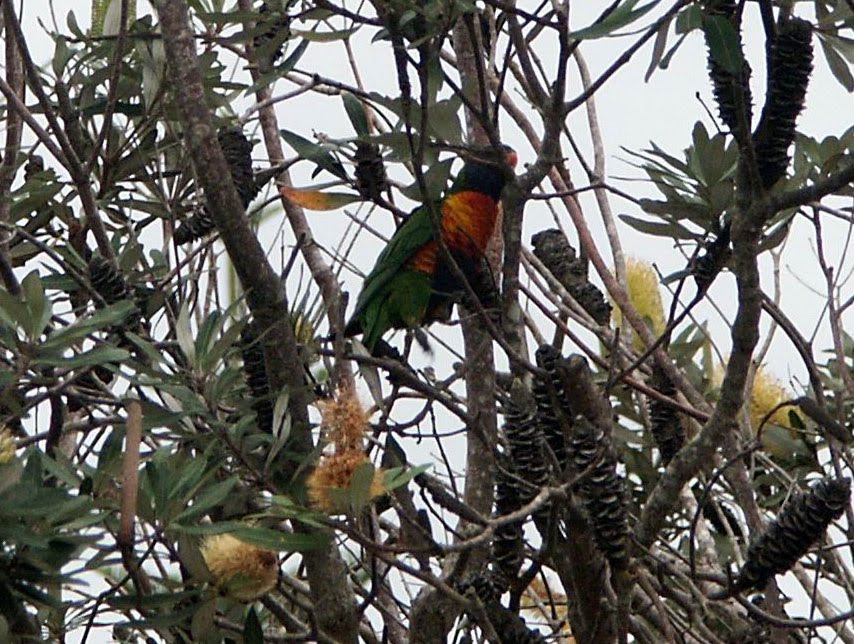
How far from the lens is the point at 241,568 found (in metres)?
1.37

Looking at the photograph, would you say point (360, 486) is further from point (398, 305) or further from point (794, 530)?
point (398, 305)

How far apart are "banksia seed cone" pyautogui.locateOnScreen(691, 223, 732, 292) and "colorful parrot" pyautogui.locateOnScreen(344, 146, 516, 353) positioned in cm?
90

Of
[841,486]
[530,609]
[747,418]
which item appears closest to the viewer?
[841,486]

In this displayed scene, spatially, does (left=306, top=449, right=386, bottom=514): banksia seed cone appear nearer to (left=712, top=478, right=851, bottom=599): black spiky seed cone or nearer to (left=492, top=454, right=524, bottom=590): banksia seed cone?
(left=492, top=454, right=524, bottom=590): banksia seed cone

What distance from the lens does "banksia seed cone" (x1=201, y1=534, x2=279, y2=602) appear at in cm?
137

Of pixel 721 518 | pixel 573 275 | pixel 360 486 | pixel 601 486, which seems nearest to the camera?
pixel 360 486

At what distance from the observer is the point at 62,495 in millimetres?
1280

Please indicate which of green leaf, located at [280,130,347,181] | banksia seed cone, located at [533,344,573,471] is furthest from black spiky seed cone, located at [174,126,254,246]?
banksia seed cone, located at [533,344,573,471]

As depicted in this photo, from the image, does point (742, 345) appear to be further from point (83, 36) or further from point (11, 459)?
point (83, 36)

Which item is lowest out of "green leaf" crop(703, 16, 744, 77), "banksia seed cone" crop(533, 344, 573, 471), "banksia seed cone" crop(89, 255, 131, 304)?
"banksia seed cone" crop(533, 344, 573, 471)

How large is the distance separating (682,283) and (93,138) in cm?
114

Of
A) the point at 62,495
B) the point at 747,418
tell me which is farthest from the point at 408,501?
the point at 747,418

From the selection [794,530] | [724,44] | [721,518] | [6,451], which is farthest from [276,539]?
[721,518]

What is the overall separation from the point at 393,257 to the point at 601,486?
1.10 meters
